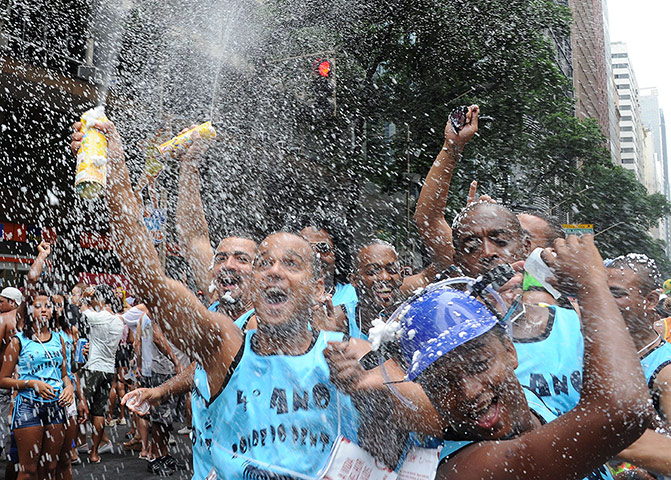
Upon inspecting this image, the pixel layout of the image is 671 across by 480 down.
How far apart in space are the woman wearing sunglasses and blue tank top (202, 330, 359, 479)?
349cm

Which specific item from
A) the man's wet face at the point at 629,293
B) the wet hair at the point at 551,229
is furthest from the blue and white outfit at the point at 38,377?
the man's wet face at the point at 629,293

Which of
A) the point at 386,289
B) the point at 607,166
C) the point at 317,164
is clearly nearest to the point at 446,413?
the point at 386,289

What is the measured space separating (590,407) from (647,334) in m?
1.65

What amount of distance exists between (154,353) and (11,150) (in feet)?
22.2

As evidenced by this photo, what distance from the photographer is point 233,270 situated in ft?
11.6

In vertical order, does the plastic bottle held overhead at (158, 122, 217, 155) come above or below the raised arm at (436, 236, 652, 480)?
above

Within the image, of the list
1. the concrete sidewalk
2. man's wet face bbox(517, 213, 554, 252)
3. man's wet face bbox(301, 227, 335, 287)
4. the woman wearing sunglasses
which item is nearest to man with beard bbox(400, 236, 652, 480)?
man's wet face bbox(517, 213, 554, 252)

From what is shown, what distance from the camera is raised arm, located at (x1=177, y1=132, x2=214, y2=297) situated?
3.47m

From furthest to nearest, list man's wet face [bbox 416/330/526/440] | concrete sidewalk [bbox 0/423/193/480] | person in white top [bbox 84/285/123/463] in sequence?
person in white top [bbox 84/285/123/463] → concrete sidewalk [bbox 0/423/193/480] → man's wet face [bbox 416/330/526/440]

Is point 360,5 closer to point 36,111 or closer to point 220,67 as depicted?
point 220,67

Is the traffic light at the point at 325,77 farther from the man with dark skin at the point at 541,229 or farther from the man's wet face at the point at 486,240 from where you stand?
the man's wet face at the point at 486,240

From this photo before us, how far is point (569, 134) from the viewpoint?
74.0ft

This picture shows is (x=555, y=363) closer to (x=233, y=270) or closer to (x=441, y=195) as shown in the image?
Answer: (x=441, y=195)

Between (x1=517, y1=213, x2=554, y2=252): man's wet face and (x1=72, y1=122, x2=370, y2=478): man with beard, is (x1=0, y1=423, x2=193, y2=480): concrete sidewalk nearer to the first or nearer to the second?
(x1=72, y1=122, x2=370, y2=478): man with beard
